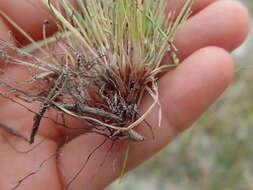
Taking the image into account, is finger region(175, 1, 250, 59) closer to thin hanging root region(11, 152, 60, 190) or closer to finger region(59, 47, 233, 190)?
finger region(59, 47, 233, 190)

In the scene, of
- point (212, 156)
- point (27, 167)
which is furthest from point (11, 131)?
point (212, 156)

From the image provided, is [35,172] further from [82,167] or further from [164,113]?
[164,113]

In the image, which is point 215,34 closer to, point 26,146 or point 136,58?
point 136,58

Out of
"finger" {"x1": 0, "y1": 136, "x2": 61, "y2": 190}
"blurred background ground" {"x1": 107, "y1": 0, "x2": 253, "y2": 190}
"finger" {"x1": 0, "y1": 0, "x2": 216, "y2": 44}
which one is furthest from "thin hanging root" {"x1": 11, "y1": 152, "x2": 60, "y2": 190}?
"blurred background ground" {"x1": 107, "y1": 0, "x2": 253, "y2": 190}

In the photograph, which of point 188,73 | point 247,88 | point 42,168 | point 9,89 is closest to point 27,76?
point 9,89

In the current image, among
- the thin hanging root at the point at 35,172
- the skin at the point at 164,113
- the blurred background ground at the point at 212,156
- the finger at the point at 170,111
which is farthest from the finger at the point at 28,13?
the blurred background ground at the point at 212,156

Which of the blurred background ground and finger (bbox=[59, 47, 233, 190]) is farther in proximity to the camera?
the blurred background ground
